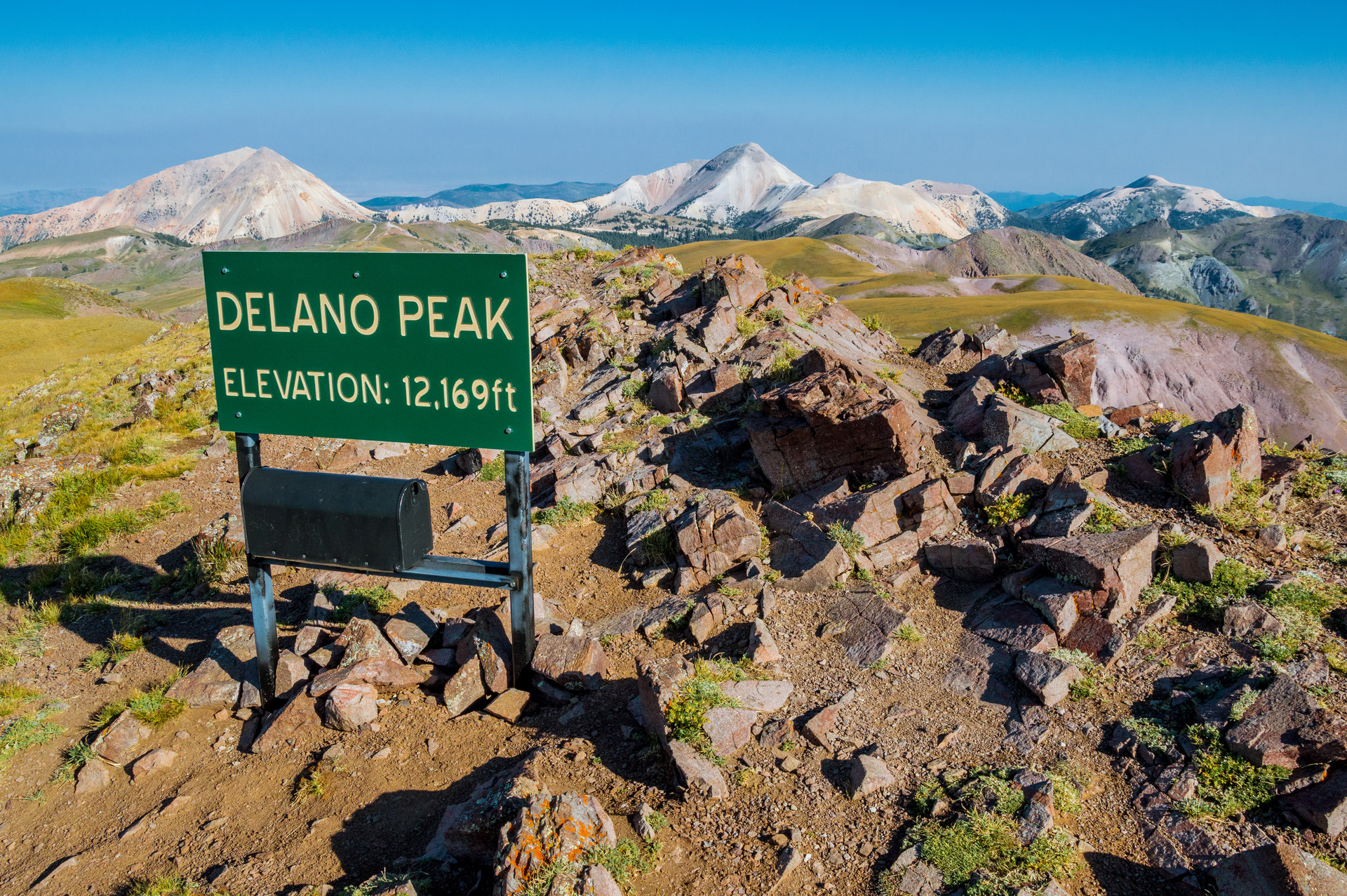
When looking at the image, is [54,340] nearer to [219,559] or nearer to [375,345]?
[219,559]

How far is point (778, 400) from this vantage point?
34.8 feet

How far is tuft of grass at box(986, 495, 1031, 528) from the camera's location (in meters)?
8.92

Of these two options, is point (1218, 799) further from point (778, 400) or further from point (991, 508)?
point (778, 400)

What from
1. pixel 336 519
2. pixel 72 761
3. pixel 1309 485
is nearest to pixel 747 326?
pixel 1309 485

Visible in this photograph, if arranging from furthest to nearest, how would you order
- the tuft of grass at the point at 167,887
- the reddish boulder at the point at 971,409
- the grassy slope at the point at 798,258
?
the grassy slope at the point at 798,258 → the reddish boulder at the point at 971,409 → the tuft of grass at the point at 167,887

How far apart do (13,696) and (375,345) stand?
18.9 ft

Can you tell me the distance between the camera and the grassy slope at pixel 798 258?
12850 cm

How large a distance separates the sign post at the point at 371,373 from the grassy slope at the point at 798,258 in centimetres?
11520

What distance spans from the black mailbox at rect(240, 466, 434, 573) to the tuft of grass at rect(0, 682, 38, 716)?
3.31 m

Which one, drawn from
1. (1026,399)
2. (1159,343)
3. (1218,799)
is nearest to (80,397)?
(1026,399)

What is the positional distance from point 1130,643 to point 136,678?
1063 cm

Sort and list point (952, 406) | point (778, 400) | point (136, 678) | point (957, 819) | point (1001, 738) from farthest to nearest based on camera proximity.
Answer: point (952, 406), point (778, 400), point (136, 678), point (1001, 738), point (957, 819)

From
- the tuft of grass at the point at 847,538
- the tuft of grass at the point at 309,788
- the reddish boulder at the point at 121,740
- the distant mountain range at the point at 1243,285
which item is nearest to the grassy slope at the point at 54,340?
the reddish boulder at the point at 121,740

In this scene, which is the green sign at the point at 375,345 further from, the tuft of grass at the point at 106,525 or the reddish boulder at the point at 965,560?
the tuft of grass at the point at 106,525
